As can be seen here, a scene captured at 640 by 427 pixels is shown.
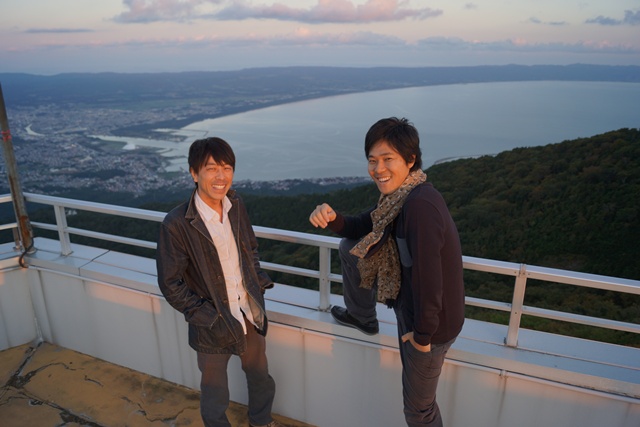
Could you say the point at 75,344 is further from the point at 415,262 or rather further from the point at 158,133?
the point at 158,133

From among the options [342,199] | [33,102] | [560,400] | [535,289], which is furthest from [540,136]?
[33,102]

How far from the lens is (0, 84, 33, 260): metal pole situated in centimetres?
284

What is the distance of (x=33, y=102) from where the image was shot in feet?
127

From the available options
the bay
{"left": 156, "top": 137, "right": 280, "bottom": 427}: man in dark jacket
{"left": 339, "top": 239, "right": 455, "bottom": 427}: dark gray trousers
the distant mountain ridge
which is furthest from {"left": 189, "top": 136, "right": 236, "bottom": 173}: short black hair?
the distant mountain ridge

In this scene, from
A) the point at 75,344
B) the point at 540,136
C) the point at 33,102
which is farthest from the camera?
the point at 33,102

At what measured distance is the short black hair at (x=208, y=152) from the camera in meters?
1.83

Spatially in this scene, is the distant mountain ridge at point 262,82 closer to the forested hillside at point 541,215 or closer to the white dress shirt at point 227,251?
the forested hillside at point 541,215

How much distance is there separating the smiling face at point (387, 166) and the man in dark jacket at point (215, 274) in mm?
654

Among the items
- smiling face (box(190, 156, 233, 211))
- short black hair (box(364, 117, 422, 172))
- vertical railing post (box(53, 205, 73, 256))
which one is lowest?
vertical railing post (box(53, 205, 73, 256))

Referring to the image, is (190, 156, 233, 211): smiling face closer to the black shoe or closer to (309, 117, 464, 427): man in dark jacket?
(309, 117, 464, 427): man in dark jacket

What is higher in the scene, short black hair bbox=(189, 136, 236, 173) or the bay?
short black hair bbox=(189, 136, 236, 173)

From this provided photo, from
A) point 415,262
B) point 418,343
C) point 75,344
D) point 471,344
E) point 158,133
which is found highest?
point 415,262

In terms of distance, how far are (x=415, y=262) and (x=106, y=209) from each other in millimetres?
2256

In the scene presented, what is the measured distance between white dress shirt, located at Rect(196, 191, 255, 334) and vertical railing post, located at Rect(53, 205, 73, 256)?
5.37 ft
